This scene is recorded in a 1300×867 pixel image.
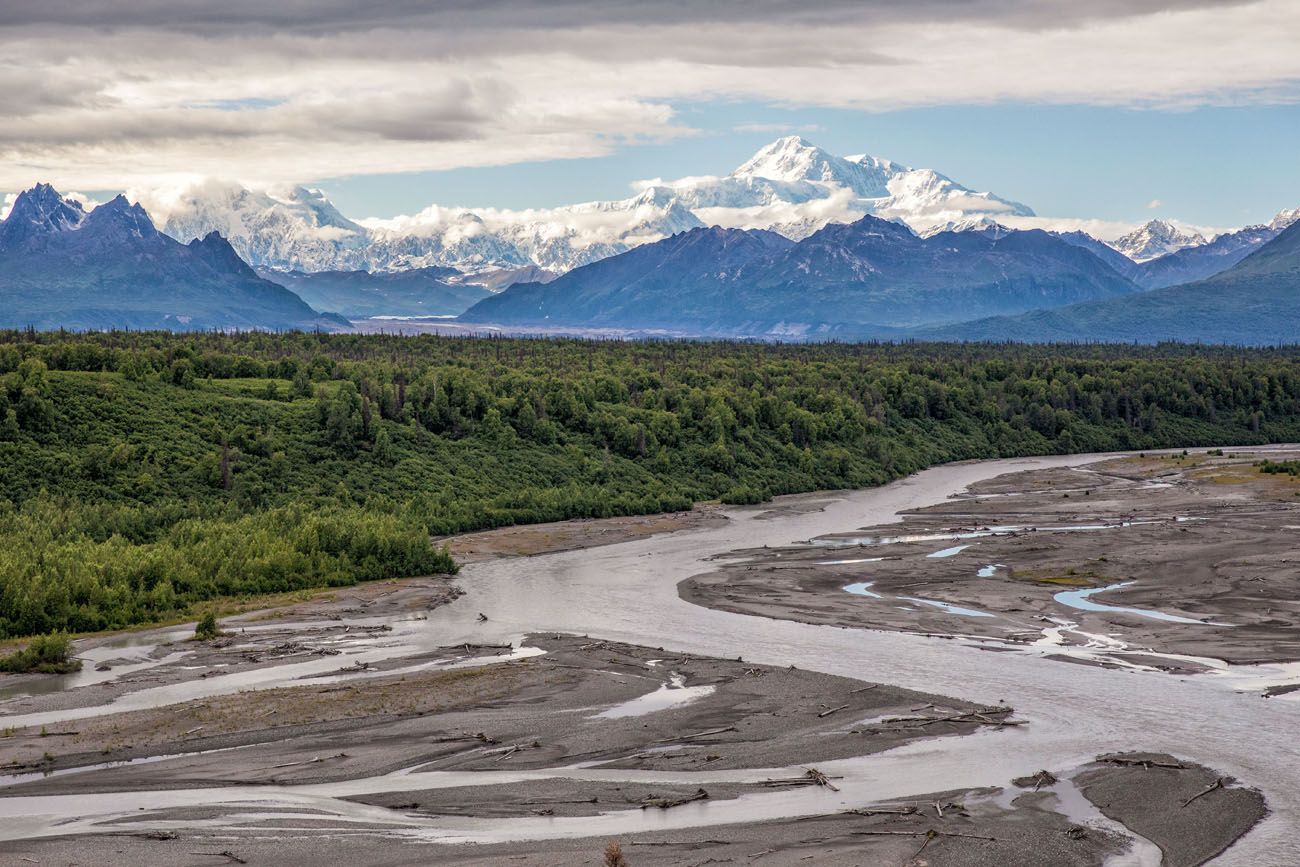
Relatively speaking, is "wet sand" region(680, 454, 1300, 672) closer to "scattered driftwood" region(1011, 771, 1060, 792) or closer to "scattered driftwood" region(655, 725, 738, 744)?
"scattered driftwood" region(1011, 771, 1060, 792)

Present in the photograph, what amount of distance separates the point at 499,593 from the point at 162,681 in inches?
913

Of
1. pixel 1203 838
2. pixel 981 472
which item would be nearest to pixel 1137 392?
pixel 981 472

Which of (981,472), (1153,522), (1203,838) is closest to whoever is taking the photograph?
(1203,838)

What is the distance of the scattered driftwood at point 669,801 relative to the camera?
33156 mm

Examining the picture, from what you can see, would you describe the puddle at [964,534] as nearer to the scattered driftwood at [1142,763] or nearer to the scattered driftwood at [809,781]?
the scattered driftwood at [1142,763]

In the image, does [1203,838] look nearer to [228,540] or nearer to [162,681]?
[162,681]

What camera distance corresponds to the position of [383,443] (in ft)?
320

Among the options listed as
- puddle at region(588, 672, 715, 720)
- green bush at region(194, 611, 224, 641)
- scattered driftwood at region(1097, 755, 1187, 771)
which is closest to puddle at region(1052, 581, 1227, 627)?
scattered driftwood at region(1097, 755, 1187, 771)

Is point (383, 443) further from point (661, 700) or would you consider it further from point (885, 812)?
point (885, 812)

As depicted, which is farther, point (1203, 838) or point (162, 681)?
point (162, 681)

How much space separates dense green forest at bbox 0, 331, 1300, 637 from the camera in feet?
228

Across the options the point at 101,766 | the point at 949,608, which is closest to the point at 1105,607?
the point at 949,608

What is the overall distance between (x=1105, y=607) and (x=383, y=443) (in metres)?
53.5

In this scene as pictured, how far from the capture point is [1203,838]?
31.0m
